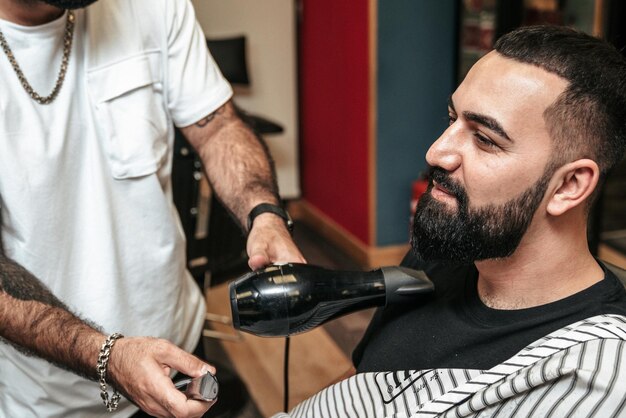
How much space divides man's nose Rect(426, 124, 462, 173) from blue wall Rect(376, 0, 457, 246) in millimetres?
2529

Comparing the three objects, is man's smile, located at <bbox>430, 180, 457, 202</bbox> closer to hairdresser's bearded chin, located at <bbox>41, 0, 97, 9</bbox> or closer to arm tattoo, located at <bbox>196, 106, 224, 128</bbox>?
arm tattoo, located at <bbox>196, 106, 224, 128</bbox>

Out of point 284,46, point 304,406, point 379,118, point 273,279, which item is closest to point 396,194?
point 379,118

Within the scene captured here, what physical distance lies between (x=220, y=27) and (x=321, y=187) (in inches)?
46.5

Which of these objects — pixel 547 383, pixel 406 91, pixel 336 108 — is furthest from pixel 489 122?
pixel 336 108

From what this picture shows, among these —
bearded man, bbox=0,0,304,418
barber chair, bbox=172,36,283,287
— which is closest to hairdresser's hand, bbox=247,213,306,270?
bearded man, bbox=0,0,304,418

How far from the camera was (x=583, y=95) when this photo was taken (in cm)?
113

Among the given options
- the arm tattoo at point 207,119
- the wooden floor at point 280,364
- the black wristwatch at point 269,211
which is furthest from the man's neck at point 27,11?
the wooden floor at point 280,364

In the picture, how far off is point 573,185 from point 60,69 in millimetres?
961

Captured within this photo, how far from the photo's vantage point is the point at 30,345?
120cm

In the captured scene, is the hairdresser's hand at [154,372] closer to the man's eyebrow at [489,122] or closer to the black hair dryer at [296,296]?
the black hair dryer at [296,296]

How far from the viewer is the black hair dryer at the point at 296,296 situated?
1.15 metres

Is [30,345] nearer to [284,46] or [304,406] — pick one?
[304,406]

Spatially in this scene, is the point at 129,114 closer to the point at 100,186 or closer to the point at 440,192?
the point at 100,186

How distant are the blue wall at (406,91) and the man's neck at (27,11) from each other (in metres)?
2.51
